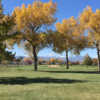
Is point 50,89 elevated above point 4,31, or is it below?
below

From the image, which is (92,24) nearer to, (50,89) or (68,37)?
(68,37)

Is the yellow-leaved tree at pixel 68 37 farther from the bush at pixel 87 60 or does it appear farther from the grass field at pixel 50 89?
the bush at pixel 87 60

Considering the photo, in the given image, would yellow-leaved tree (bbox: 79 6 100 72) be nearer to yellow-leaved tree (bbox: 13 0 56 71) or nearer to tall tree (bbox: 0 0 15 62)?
yellow-leaved tree (bbox: 13 0 56 71)

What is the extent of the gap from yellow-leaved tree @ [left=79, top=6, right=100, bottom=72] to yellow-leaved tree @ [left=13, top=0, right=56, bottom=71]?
192 inches

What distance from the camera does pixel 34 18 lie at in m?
24.2

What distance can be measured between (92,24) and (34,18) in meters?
8.39

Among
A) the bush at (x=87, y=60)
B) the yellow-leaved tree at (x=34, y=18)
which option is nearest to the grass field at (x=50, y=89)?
the yellow-leaved tree at (x=34, y=18)

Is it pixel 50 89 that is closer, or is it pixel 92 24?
pixel 50 89

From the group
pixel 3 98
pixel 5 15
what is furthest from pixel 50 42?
pixel 3 98

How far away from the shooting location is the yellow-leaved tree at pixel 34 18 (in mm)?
23953

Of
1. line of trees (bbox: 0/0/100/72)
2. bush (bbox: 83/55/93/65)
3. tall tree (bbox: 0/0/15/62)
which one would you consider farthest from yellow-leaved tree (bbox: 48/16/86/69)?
bush (bbox: 83/55/93/65)

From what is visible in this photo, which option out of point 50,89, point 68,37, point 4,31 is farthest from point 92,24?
point 50,89

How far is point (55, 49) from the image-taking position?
2595cm

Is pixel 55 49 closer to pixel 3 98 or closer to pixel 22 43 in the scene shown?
pixel 22 43
